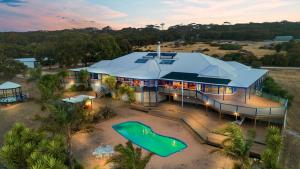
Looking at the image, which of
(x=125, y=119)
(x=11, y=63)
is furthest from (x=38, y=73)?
(x=125, y=119)

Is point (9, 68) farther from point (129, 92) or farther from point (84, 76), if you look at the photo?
point (129, 92)

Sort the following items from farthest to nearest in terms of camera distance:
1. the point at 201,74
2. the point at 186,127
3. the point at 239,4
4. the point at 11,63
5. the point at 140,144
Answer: the point at 239,4
the point at 11,63
the point at 201,74
the point at 186,127
the point at 140,144

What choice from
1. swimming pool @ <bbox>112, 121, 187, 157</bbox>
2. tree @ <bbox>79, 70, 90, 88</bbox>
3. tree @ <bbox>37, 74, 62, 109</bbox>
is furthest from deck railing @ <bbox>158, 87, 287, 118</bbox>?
tree @ <bbox>79, 70, 90, 88</bbox>

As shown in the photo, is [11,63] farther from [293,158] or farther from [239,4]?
[239,4]

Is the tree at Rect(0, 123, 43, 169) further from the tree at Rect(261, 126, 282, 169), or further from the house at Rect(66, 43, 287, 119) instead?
the house at Rect(66, 43, 287, 119)

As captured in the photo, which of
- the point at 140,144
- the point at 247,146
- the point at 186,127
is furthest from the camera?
the point at 186,127

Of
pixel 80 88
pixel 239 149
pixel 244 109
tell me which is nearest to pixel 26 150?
pixel 239 149
